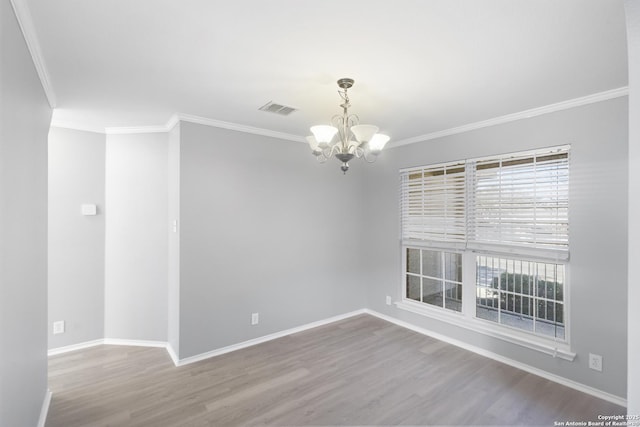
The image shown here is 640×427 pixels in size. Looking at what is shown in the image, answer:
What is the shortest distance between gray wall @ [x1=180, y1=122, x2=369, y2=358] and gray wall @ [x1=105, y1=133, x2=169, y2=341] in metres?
0.67

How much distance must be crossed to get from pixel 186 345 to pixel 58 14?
2.85 m

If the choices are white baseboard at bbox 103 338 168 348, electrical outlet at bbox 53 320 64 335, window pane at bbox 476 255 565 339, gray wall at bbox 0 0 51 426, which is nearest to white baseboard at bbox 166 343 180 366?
white baseboard at bbox 103 338 168 348

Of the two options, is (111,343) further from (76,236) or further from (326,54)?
(326,54)

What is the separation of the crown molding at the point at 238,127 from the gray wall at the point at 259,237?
0.18 ft

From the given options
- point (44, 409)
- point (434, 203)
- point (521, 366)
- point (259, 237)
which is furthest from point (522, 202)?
point (44, 409)

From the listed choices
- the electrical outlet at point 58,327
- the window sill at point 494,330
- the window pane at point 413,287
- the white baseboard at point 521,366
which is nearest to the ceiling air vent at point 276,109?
the window pane at point 413,287

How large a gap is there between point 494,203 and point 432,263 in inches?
43.5

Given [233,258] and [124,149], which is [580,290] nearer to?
[233,258]

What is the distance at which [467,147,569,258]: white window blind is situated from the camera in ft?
9.31

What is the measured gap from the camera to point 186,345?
3150 mm

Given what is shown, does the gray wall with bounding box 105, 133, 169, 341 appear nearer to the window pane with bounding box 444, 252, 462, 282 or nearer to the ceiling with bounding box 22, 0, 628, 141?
the ceiling with bounding box 22, 0, 628, 141

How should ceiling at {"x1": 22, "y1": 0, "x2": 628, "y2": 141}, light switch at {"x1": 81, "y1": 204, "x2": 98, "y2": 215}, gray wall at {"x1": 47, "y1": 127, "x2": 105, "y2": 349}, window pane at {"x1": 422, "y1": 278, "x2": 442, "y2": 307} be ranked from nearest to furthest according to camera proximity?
1. ceiling at {"x1": 22, "y1": 0, "x2": 628, "y2": 141}
2. gray wall at {"x1": 47, "y1": 127, "x2": 105, "y2": 349}
3. light switch at {"x1": 81, "y1": 204, "x2": 98, "y2": 215}
4. window pane at {"x1": 422, "y1": 278, "x2": 442, "y2": 307}

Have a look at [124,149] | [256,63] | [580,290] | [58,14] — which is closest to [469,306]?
[580,290]

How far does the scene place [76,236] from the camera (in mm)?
3475
